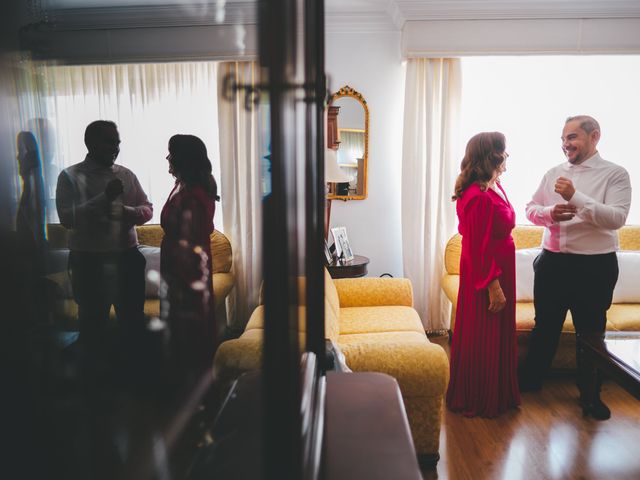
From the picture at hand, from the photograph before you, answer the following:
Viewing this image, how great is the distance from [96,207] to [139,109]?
76 millimetres

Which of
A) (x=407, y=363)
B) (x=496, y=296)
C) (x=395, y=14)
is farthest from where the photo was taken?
(x=395, y=14)

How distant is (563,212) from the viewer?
2.49m

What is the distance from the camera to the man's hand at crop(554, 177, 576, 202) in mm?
2453

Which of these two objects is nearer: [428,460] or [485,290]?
[428,460]

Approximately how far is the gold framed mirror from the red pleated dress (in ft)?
5.09

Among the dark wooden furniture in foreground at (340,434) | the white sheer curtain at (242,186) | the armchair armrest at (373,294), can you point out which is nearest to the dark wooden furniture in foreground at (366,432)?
the dark wooden furniture in foreground at (340,434)

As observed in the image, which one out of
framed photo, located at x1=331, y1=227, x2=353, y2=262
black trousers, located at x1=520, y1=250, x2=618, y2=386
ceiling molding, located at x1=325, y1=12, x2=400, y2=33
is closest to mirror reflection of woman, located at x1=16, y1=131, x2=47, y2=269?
black trousers, located at x1=520, y1=250, x2=618, y2=386

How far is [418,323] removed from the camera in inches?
109

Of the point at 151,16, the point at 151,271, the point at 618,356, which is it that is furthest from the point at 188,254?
the point at 618,356

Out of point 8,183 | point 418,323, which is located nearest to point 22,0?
point 8,183

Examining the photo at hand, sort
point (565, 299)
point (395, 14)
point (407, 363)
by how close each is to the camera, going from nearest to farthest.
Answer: point (407, 363)
point (565, 299)
point (395, 14)

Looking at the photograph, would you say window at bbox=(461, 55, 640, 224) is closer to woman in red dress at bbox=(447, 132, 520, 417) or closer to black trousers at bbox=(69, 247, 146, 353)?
woman in red dress at bbox=(447, 132, 520, 417)

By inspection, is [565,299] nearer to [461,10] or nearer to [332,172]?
[332,172]

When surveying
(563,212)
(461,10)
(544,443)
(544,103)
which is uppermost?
(461,10)
